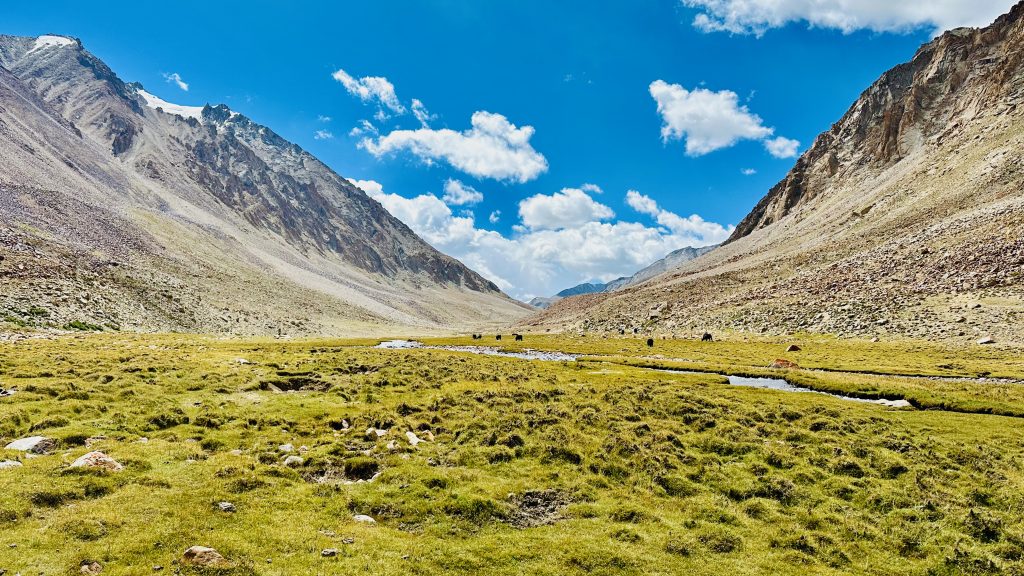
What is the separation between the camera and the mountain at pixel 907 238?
72.4m

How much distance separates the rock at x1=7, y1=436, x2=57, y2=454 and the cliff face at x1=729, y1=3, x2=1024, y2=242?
215m

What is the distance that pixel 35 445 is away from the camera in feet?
54.2

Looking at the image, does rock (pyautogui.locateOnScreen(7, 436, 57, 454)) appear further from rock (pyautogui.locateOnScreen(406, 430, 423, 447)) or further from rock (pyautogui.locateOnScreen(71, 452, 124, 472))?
rock (pyautogui.locateOnScreen(406, 430, 423, 447))

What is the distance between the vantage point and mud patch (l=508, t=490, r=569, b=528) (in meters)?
14.9

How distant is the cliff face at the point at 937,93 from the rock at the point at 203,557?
210946mm

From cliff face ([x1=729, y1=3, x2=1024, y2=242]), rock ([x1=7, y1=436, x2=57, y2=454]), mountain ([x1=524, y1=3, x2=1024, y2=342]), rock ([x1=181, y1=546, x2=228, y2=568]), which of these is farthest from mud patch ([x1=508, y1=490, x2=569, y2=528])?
cliff face ([x1=729, y1=3, x2=1024, y2=242])

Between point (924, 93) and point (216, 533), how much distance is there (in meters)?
252

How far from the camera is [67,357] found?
34125 millimetres

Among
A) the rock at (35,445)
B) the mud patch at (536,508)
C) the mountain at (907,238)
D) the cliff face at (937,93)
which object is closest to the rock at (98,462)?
the rock at (35,445)

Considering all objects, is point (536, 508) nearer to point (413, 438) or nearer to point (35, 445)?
point (413, 438)

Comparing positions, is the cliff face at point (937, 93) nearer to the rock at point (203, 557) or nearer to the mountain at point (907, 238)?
the mountain at point (907, 238)

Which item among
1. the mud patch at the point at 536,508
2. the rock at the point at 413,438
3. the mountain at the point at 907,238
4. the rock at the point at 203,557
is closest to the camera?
the rock at the point at 203,557

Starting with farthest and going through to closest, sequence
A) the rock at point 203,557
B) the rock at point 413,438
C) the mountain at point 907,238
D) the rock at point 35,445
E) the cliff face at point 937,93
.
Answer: the cliff face at point 937,93
the mountain at point 907,238
the rock at point 413,438
the rock at point 35,445
the rock at point 203,557

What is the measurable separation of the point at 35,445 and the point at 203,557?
37.3 feet
